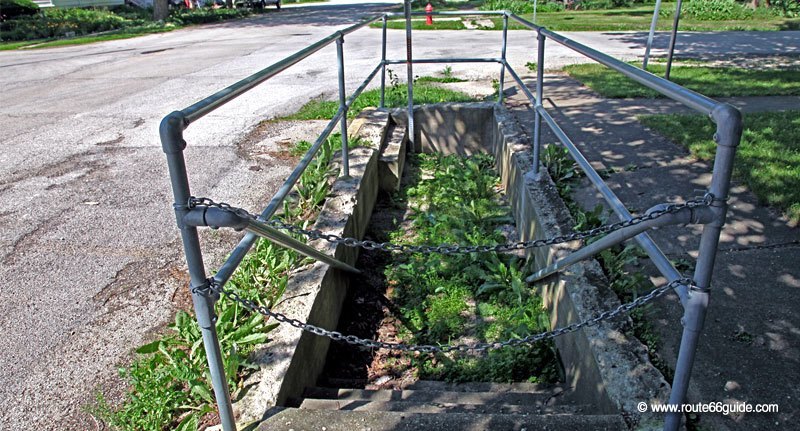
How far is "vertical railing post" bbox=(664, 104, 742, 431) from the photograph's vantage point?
5.85 ft

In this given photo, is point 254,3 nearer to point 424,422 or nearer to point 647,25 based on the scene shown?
point 647,25

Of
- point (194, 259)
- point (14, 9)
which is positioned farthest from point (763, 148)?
point (14, 9)

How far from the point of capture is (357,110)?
8367mm

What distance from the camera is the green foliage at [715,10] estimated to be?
22.9 m

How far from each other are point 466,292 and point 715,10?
2432 centimetres

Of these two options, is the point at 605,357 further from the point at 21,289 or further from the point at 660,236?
the point at 21,289

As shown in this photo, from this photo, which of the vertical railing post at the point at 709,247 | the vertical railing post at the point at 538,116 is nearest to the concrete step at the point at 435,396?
the vertical railing post at the point at 709,247

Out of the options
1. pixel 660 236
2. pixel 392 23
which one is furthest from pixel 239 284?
pixel 392 23

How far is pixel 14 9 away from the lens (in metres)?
27.3

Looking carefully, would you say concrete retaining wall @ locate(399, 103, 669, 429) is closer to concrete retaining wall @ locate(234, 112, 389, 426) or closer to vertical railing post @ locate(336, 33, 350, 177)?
concrete retaining wall @ locate(234, 112, 389, 426)

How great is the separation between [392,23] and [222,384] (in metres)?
20.6

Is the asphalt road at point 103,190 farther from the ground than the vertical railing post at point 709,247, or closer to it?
closer to it

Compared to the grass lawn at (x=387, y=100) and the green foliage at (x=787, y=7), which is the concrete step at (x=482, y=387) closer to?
the grass lawn at (x=387, y=100)

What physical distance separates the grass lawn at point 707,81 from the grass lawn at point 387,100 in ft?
6.84
